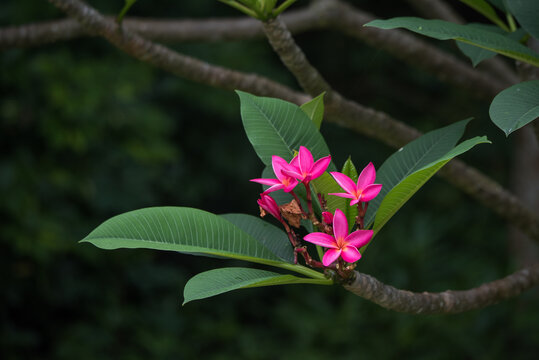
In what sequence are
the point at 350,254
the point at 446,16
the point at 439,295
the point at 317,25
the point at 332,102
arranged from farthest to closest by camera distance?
the point at 317,25 → the point at 446,16 → the point at 332,102 → the point at 439,295 → the point at 350,254

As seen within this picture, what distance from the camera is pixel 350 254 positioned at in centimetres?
56

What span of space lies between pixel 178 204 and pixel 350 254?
99.5 inches

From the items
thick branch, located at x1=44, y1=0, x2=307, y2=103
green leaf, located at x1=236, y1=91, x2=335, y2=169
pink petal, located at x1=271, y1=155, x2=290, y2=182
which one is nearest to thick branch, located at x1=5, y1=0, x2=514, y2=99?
thick branch, located at x1=44, y1=0, x2=307, y2=103

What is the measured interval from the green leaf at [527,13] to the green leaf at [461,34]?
0.08 meters

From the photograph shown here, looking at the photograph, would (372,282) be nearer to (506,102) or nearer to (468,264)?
(506,102)

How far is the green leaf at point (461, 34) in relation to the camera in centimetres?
60

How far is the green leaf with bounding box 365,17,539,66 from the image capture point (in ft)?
1.96

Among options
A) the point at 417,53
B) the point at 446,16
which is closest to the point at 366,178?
the point at 417,53

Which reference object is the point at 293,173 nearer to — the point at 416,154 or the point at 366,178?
the point at 366,178

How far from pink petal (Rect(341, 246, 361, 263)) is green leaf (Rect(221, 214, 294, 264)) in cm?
16

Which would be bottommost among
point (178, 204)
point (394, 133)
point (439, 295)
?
point (178, 204)

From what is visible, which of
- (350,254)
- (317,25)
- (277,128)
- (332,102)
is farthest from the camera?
(317,25)

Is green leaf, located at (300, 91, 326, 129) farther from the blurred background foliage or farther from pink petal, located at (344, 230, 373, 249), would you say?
the blurred background foliage

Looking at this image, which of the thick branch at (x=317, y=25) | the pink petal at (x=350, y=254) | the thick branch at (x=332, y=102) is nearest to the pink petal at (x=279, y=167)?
the pink petal at (x=350, y=254)
